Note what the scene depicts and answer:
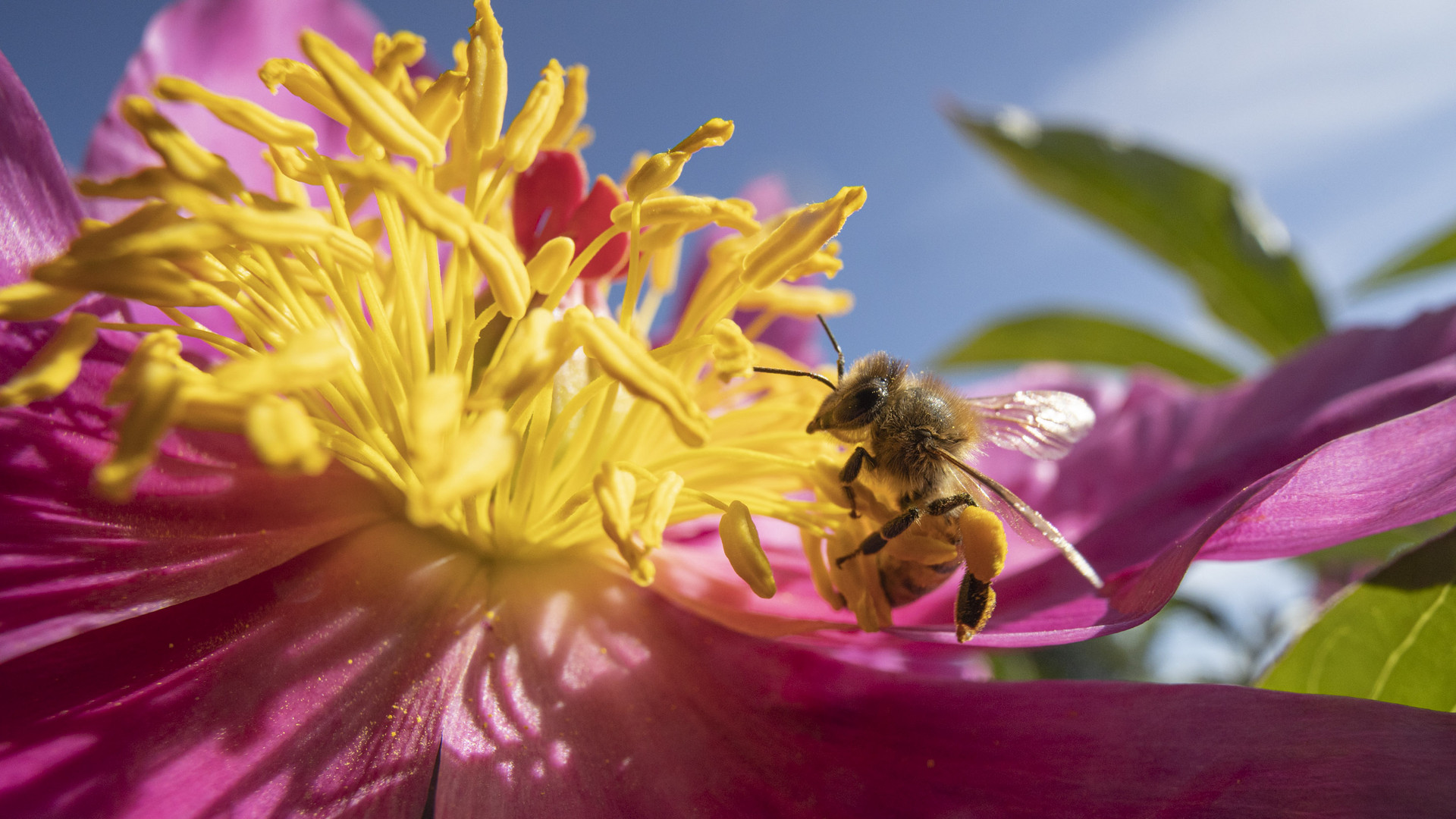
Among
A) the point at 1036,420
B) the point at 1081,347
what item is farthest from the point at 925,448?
the point at 1081,347

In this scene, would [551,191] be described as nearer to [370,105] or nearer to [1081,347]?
[370,105]

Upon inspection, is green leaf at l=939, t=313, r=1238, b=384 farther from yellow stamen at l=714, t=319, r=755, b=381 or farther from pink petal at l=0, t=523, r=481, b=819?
pink petal at l=0, t=523, r=481, b=819

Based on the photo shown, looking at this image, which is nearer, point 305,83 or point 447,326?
point 305,83

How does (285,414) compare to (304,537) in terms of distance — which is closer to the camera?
(285,414)

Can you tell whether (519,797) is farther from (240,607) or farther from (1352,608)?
(1352,608)

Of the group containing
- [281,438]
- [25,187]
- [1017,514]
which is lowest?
[1017,514]

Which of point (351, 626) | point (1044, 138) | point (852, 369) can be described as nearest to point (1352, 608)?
point (852, 369)

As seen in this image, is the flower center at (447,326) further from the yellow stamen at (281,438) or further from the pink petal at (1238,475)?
the pink petal at (1238,475)
